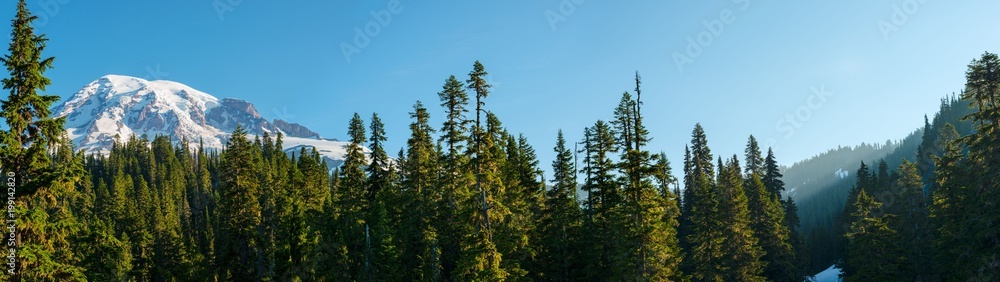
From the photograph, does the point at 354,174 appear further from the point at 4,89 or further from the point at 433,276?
the point at 4,89

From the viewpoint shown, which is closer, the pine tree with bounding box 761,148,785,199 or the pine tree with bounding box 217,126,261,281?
the pine tree with bounding box 217,126,261,281

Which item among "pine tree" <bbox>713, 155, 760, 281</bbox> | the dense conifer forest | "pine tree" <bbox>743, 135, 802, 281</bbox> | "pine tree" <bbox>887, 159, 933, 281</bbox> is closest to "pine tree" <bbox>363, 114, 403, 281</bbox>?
the dense conifer forest

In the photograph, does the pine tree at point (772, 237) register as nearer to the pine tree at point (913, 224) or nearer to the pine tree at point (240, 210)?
the pine tree at point (913, 224)

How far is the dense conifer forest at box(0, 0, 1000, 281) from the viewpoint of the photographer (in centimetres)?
1862

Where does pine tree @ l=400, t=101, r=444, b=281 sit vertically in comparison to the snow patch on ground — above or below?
above

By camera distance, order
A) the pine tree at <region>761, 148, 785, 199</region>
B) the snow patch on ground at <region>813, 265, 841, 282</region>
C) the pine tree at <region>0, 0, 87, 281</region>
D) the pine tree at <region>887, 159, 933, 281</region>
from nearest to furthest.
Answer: the pine tree at <region>0, 0, 87, 281</region>
the pine tree at <region>887, 159, 933, 281</region>
the pine tree at <region>761, 148, 785, 199</region>
the snow patch on ground at <region>813, 265, 841, 282</region>

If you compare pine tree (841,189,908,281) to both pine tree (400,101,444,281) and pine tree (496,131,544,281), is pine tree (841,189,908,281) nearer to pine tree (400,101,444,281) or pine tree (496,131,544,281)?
pine tree (496,131,544,281)

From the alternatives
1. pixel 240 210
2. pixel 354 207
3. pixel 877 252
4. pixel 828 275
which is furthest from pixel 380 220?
pixel 828 275

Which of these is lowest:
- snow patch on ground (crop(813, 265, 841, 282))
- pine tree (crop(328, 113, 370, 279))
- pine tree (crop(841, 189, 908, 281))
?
snow patch on ground (crop(813, 265, 841, 282))

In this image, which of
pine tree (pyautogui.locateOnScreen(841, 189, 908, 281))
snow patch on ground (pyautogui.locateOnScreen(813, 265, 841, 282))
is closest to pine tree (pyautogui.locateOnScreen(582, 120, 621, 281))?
pine tree (pyautogui.locateOnScreen(841, 189, 908, 281))

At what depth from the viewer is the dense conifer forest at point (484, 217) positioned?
18625mm

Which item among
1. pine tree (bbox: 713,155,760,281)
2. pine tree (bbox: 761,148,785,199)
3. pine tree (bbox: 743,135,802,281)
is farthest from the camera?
pine tree (bbox: 761,148,785,199)

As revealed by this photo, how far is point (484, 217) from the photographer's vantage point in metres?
31.0

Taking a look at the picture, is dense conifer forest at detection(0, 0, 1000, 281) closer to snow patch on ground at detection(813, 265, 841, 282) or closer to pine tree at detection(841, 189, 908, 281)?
pine tree at detection(841, 189, 908, 281)
